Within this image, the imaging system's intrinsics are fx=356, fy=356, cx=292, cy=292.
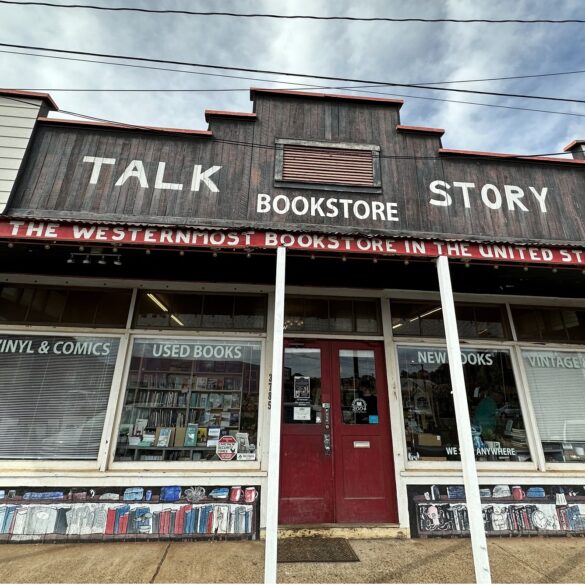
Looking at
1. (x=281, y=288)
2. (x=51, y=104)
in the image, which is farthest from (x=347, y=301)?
(x=51, y=104)

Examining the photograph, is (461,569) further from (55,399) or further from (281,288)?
(55,399)

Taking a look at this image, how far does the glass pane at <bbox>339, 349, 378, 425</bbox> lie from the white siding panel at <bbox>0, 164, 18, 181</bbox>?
547 centimetres

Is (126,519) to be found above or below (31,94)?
below

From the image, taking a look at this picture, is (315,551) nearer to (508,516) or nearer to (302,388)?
(302,388)

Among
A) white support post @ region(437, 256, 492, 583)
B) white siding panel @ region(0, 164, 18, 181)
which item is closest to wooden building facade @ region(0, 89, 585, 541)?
white siding panel @ region(0, 164, 18, 181)

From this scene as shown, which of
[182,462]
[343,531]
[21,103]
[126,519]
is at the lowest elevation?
[343,531]

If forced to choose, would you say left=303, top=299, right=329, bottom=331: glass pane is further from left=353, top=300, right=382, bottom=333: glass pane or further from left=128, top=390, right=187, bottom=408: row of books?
left=128, top=390, right=187, bottom=408: row of books

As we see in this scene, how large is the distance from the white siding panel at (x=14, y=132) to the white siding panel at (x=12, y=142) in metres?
0.06

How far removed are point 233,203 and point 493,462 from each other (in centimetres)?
533

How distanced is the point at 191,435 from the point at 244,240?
2847 millimetres

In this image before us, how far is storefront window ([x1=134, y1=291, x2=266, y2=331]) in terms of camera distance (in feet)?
17.0

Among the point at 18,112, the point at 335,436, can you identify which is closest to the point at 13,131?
the point at 18,112

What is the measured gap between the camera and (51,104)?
226 inches

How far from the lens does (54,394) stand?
478 centimetres
